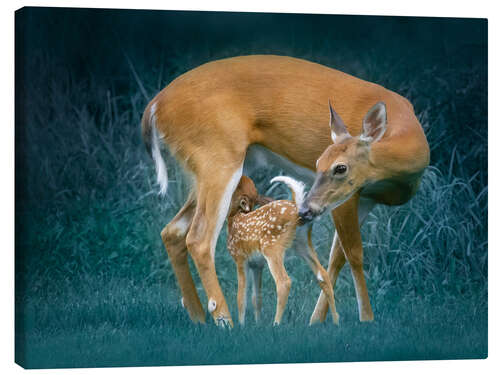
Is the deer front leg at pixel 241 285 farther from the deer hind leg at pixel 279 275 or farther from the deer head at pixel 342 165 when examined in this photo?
the deer head at pixel 342 165

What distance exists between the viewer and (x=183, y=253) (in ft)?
30.2

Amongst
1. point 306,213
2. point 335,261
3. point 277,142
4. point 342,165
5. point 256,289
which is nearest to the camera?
point 306,213

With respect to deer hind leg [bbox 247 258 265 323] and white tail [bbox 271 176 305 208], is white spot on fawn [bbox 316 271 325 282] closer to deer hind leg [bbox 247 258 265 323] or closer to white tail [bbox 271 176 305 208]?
deer hind leg [bbox 247 258 265 323]

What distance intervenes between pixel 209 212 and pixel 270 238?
19.8 inches

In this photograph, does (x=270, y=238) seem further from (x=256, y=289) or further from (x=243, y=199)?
(x=256, y=289)

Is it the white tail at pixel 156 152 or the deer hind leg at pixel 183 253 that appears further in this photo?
the deer hind leg at pixel 183 253

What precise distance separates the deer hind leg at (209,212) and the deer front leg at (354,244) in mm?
921

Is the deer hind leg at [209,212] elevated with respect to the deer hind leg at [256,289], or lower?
elevated

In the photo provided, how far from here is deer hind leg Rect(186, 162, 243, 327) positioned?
8.83 metres

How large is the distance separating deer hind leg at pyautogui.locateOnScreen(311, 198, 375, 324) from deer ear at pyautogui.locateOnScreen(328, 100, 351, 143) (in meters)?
0.67

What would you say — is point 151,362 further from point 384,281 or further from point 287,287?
point 384,281

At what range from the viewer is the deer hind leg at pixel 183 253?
9203mm

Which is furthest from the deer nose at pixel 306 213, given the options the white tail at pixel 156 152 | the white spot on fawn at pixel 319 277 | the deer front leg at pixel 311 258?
the white tail at pixel 156 152

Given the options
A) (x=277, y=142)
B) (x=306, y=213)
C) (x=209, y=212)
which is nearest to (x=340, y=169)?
(x=306, y=213)
